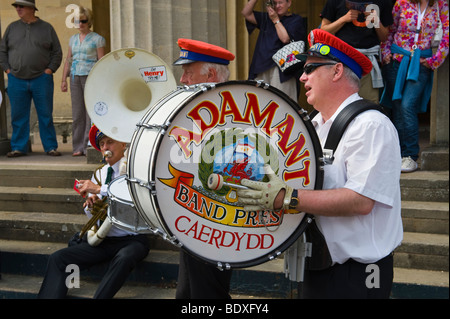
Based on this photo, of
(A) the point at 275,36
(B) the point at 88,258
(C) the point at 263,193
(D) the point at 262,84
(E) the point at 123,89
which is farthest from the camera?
(A) the point at 275,36

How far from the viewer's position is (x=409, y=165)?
558cm

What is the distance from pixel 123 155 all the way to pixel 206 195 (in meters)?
2.29

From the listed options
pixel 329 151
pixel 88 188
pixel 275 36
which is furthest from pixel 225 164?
pixel 275 36

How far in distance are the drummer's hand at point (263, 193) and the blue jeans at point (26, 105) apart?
576 centimetres

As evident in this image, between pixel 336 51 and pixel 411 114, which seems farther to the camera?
pixel 411 114

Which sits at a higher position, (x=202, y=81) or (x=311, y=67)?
(x=311, y=67)

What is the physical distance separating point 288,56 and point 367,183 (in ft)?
12.2

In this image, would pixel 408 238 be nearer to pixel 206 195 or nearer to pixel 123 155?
pixel 123 155

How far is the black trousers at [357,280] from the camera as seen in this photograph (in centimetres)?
267

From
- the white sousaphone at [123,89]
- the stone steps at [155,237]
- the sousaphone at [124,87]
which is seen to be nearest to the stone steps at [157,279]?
the stone steps at [155,237]

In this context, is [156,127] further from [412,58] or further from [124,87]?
[412,58]

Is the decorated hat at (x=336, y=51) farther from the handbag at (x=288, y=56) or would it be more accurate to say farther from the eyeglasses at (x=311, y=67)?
the handbag at (x=288, y=56)

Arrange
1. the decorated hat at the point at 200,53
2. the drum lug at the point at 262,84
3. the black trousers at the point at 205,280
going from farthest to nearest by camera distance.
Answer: the decorated hat at the point at 200,53 < the black trousers at the point at 205,280 < the drum lug at the point at 262,84

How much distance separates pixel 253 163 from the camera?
2568mm
